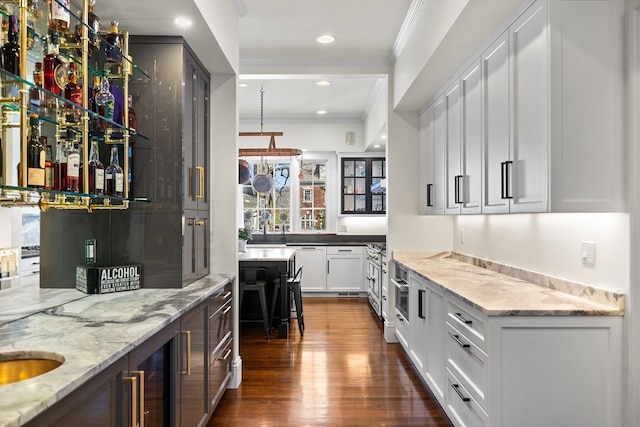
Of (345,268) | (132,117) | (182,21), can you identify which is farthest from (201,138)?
(345,268)

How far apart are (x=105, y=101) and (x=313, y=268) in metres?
5.36

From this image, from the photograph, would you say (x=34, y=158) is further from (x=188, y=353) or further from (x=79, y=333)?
(x=188, y=353)

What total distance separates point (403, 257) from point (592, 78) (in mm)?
2734

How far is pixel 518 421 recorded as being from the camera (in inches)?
80.2

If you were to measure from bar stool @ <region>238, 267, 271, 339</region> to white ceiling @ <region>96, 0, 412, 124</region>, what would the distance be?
2.12m

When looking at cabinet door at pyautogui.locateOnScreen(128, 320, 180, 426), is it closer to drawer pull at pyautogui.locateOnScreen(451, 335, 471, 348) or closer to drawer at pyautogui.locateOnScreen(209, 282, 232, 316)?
drawer at pyautogui.locateOnScreen(209, 282, 232, 316)

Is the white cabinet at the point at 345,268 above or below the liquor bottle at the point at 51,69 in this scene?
below

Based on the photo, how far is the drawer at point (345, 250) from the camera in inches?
289

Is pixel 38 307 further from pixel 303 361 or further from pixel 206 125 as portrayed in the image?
pixel 303 361

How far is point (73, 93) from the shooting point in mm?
2023

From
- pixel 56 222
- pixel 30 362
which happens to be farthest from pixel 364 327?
pixel 30 362

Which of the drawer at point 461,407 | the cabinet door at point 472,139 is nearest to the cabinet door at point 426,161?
the cabinet door at point 472,139

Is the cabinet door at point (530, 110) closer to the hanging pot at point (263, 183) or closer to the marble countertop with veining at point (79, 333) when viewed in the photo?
the marble countertop with veining at point (79, 333)

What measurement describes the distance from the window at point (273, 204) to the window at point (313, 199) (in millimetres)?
246
